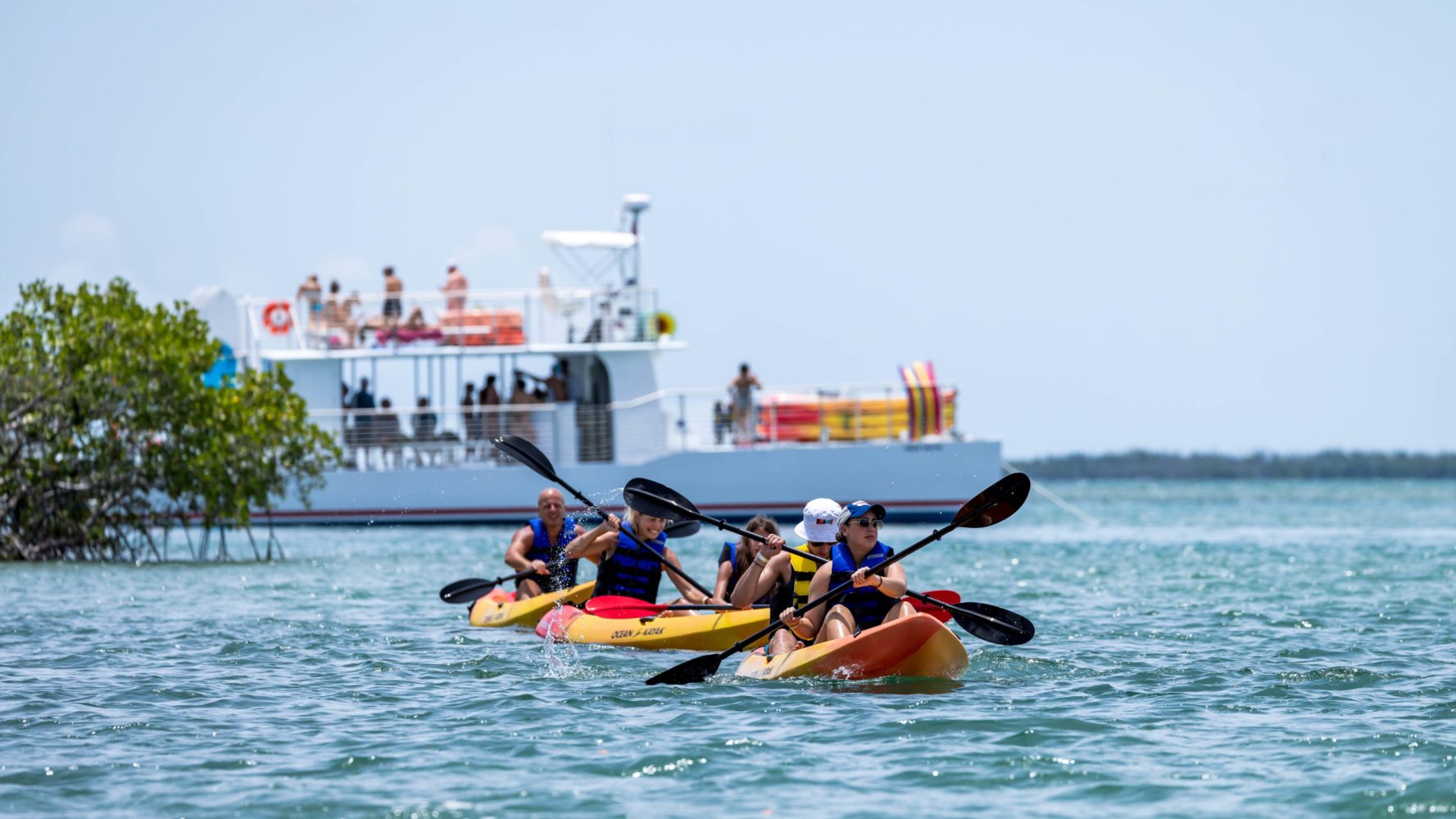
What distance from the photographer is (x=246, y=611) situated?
15961mm

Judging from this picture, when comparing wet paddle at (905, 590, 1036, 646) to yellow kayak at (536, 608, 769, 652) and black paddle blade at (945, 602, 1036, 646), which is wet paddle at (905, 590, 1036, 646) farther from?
yellow kayak at (536, 608, 769, 652)

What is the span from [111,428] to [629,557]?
37.7 feet

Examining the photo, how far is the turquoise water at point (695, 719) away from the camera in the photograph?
284 inches

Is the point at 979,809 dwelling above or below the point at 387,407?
below

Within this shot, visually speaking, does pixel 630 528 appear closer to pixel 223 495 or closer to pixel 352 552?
pixel 223 495

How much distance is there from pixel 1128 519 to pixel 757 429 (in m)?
13.8

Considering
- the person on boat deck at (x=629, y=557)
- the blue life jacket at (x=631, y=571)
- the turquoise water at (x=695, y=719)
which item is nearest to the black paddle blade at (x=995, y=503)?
the turquoise water at (x=695, y=719)

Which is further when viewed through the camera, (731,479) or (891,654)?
(731,479)

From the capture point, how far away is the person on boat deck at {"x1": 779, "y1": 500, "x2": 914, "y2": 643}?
10.0 metres

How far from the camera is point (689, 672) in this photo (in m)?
10.4

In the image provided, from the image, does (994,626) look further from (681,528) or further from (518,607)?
(518,607)

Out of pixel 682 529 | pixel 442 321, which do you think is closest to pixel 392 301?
pixel 442 321

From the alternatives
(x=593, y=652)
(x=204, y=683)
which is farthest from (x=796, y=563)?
(x=204, y=683)

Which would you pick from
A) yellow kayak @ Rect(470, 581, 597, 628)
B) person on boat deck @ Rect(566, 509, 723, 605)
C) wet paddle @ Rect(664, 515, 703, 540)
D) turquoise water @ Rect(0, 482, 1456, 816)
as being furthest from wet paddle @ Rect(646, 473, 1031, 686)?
yellow kayak @ Rect(470, 581, 597, 628)
